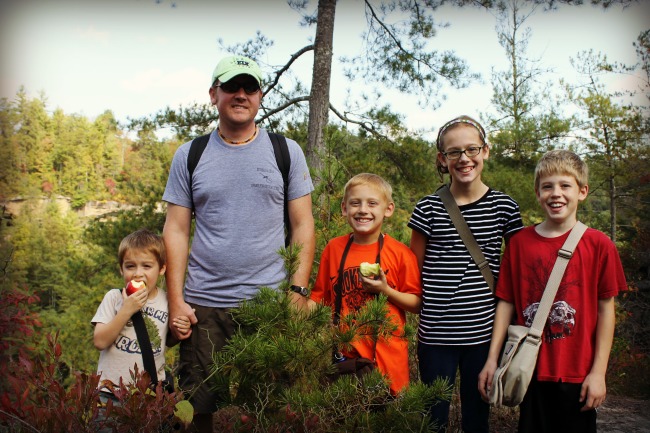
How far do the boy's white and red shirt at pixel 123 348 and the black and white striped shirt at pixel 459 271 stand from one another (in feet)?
4.33

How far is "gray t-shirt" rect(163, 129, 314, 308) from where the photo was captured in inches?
103

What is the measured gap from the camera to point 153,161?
1848cm

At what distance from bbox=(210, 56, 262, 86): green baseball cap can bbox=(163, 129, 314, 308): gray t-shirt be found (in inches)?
13.7

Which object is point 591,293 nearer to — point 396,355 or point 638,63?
point 396,355

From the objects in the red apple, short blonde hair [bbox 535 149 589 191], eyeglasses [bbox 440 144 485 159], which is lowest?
the red apple

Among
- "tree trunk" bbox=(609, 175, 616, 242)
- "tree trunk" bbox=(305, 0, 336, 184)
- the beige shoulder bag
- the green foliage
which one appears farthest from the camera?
"tree trunk" bbox=(609, 175, 616, 242)

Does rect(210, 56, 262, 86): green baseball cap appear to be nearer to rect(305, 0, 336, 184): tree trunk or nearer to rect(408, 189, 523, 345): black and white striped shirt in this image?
rect(408, 189, 523, 345): black and white striped shirt

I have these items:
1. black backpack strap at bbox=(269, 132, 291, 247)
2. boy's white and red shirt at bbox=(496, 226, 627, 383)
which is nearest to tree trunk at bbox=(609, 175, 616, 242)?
boy's white and red shirt at bbox=(496, 226, 627, 383)

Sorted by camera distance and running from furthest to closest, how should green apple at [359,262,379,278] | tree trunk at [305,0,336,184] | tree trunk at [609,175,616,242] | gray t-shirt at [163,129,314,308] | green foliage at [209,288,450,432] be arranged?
tree trunk at [609,175,616,242] → tree trunk at [305,0,336,184] → gray t-shirt at [163,129,314,308] → green apple at [359,262,379,278] → green foliage at [209,288,450,432]

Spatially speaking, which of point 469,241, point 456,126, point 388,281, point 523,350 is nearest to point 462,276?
point 469,241

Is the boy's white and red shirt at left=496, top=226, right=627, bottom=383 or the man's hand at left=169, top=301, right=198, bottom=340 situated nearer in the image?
the boy's white and red shirt at left=496, top=226, right=627, bottom=383

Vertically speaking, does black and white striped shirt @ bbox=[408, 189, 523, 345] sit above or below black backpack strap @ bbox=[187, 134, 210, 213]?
below

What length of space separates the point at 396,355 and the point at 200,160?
1.38 metres

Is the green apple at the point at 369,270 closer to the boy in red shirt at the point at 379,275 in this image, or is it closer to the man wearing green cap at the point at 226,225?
the boy in red shirt at the point at 379,275
